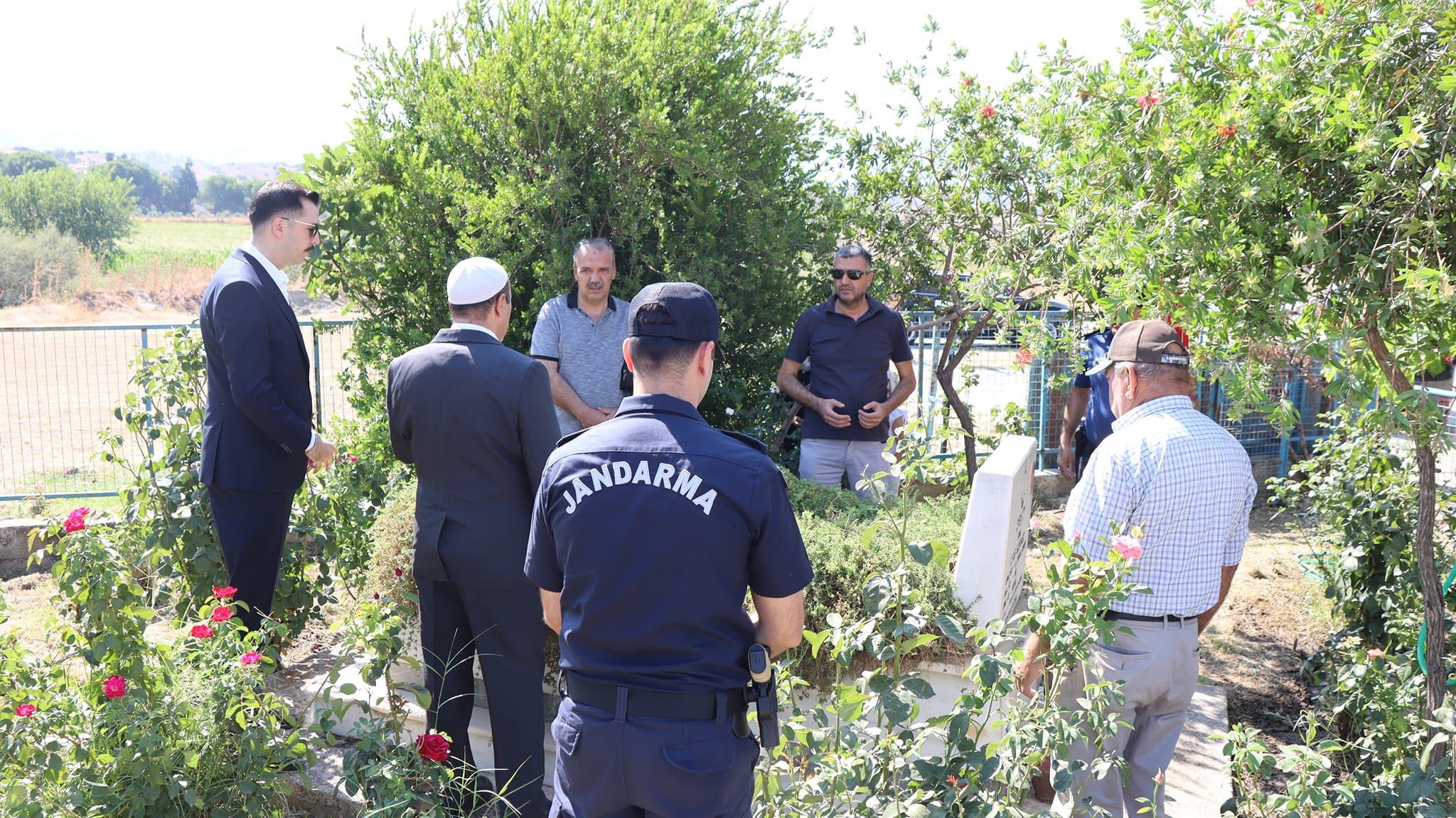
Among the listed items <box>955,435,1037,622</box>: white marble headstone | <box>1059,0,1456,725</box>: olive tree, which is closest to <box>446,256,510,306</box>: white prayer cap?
<box>955,435,1037,622</box>: white marble headstone

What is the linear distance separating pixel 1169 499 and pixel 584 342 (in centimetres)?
279

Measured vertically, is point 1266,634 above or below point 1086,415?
below

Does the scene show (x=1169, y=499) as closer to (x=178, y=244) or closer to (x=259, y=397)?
(x=259, y=397)

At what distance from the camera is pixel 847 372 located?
546cm

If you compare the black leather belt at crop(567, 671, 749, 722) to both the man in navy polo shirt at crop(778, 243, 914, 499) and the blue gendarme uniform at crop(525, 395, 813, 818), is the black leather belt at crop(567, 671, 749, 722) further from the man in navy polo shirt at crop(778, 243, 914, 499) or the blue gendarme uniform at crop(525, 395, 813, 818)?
the man in navy polo shirt at crop(778, 243, 914, 499)

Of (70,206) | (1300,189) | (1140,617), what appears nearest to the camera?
(1300,189)

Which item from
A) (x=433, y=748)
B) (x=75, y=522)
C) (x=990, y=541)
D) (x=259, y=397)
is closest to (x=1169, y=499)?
(x=990, y=541)

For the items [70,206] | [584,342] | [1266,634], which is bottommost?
[1266,634]

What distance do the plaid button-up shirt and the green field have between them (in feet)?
116

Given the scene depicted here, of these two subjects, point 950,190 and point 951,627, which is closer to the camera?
point 951,627

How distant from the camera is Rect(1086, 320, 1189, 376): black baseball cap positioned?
3.13m

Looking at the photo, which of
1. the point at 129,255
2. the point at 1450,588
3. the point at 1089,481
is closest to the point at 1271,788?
the point at 1450,588

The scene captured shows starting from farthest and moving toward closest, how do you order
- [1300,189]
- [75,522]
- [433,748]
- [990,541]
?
[990,541], [75,522], [433,748], [1300,189]

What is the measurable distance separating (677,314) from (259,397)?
2249mm
